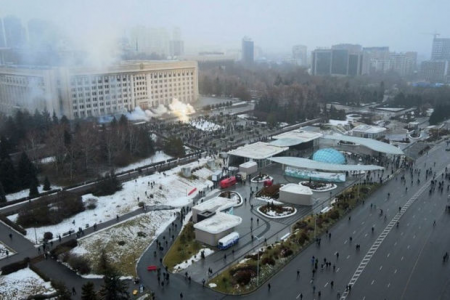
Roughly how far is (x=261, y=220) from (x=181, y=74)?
4587 cm

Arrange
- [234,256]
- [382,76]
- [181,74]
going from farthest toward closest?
[382,76] < [181,74] < [234,256]

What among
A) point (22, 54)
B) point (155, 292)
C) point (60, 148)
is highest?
point (22, 54)

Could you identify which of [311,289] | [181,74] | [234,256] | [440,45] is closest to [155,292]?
[234,256]

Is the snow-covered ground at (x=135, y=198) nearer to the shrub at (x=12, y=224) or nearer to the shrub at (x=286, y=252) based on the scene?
the shrub at (x=12, y=224)

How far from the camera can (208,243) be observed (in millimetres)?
21812

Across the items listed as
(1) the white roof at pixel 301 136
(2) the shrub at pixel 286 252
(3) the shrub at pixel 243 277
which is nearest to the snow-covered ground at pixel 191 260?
(3) the shrub at pixel 243 277

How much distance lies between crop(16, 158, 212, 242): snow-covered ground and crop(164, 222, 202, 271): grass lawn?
16.5 ft

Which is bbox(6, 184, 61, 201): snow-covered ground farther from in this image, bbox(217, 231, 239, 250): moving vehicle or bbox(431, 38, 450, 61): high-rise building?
bbox(431, 38, 450, 61): high-rise building

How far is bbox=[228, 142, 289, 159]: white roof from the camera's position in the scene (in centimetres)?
3534

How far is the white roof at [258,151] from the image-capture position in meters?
35.3

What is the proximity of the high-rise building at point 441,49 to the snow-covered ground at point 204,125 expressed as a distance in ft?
415

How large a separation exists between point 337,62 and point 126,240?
340 feet

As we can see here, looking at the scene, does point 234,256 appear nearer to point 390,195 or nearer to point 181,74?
point 390,195

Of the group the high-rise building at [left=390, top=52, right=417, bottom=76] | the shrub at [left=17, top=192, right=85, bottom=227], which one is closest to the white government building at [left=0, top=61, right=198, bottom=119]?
the shrub at [left=17, top=192, right=85, bottom=227]
